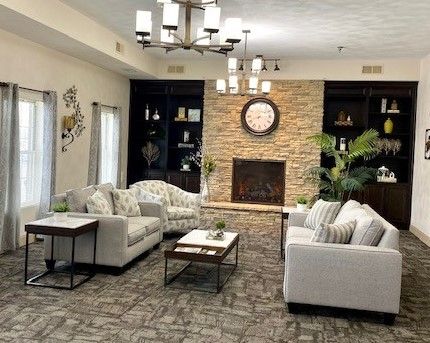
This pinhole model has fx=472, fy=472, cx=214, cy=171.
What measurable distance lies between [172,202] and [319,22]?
134 inches

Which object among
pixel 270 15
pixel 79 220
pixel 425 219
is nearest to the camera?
pixel 79 220

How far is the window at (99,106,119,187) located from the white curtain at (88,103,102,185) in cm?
73

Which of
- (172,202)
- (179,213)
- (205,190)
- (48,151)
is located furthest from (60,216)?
(205,190)

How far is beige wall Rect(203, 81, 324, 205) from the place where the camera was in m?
9.11

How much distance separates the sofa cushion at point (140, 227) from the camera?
5291mm

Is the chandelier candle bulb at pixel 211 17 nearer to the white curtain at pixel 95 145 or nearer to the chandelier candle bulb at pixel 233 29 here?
the chandelier candle bulb at pixel 233 29

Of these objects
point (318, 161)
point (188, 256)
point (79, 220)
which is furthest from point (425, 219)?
point (79, 220)

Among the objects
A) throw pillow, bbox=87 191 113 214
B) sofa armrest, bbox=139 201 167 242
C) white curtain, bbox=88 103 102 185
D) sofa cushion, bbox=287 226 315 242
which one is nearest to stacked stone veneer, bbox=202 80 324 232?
white curtain, bbox=88 103 102 185

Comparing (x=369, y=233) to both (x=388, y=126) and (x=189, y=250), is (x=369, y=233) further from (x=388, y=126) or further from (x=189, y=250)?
(x=388, y=126)

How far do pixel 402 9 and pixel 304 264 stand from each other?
332 centimetres

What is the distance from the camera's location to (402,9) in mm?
5422

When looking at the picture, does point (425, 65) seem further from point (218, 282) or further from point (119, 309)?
point (119, 309)

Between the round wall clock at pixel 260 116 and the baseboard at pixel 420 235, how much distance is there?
10.3ft

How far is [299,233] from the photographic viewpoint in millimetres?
5316
